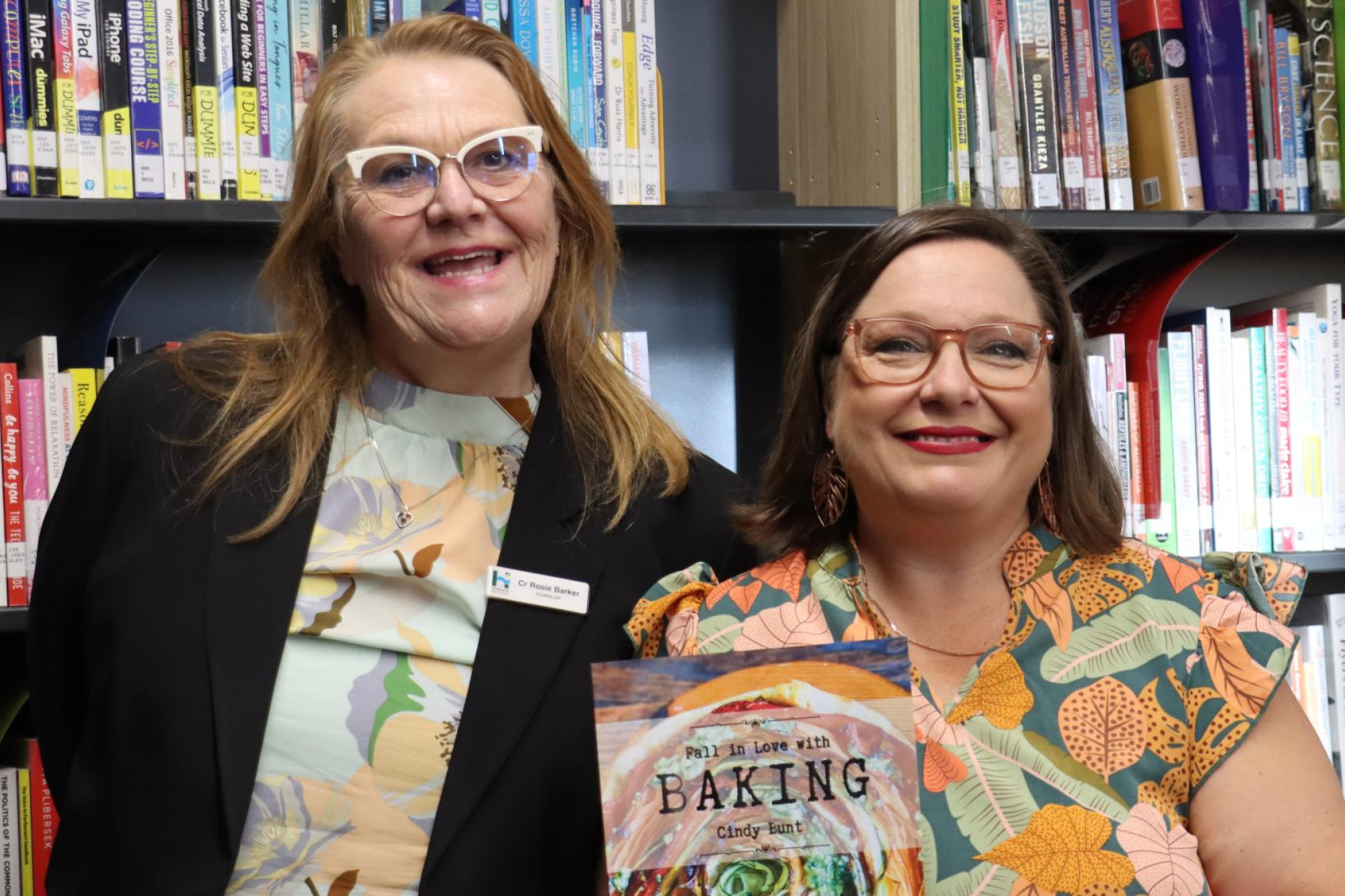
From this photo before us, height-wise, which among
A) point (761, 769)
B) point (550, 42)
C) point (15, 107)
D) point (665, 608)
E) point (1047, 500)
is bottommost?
point (761, 769)

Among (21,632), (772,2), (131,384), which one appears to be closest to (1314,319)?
(772,2)

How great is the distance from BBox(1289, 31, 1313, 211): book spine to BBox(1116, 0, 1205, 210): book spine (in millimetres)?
204

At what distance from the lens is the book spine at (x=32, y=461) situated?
6.22 ft

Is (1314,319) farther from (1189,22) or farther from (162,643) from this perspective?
(162,643)

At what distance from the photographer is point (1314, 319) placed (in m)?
2.29

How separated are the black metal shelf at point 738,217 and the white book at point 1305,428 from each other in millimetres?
184

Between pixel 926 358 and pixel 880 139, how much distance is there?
0.84 meters

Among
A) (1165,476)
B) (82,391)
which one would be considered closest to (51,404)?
(82,391)

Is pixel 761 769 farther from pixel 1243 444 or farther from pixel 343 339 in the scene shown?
pixel 1243 444

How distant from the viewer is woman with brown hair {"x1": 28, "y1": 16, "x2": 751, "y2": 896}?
1425mm

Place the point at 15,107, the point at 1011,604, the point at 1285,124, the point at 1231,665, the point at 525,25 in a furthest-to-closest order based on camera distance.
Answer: the point at 1285,124 → the point at 525,25 → the point at 15,107 → the point at 1011,604 → the point at 1231,665

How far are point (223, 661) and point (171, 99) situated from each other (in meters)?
0.89

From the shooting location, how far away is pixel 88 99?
6.15ft

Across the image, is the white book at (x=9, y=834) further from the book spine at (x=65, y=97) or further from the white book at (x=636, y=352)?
the white book at (x=636, y=352)
